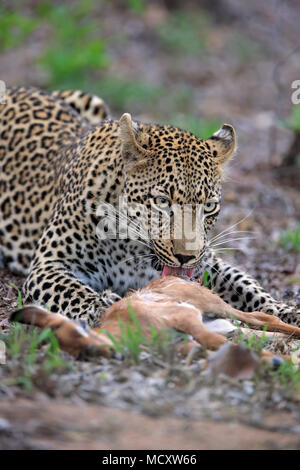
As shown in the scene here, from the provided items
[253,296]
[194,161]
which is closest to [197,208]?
[194,161]

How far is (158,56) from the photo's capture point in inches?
831

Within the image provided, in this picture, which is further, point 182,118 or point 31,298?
point 182,118

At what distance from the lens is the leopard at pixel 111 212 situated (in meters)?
6.08

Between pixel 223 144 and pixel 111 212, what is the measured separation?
48.3 inches

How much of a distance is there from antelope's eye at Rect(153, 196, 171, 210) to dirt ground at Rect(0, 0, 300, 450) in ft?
4.46

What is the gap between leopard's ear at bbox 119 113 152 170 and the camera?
6.33 m

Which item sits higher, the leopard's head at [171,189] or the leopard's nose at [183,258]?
the leopard's head at [171,189]

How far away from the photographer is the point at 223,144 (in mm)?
6922

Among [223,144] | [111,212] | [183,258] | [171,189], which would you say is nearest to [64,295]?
[111,212]

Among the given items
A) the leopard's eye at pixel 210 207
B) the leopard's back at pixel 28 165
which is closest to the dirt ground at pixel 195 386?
the leopard's back at pixel 28 165

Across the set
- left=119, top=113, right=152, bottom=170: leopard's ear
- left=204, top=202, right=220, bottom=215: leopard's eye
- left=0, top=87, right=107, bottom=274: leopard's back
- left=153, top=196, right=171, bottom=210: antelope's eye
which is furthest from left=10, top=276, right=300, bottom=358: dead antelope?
left=0, top=87, right=107, bottom=274: leopard's back

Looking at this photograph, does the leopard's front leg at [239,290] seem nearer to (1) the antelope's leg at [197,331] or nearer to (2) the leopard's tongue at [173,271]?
(2) the leopard's tongue at [173,271]

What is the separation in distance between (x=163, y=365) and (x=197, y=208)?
1761mm
